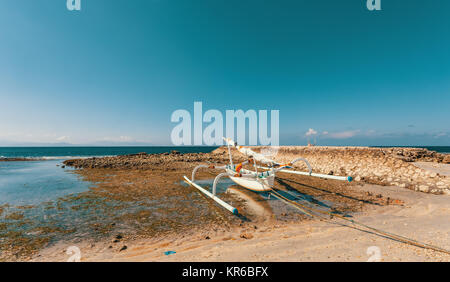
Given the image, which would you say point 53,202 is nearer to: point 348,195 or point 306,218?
point 306,218

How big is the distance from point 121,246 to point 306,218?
7332 millimetres

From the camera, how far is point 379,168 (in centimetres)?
1558

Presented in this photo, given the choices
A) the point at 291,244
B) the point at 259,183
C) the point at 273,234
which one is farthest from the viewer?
the point at 259,183

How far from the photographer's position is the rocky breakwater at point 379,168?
464 inches

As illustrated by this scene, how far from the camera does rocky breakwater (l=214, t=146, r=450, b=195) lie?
1179 centimetres

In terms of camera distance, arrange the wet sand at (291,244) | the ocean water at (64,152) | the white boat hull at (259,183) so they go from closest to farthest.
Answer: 1. the wet sand at (291,244)
2. the white boat hull at (259,183)
3. the ocean water at (64,152)

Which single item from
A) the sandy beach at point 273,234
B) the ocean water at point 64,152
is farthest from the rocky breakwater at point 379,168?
the ocean water at point 64,152

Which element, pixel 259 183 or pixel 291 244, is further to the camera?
pixel 259 183

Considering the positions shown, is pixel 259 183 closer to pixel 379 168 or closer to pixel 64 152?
pixel 379 168

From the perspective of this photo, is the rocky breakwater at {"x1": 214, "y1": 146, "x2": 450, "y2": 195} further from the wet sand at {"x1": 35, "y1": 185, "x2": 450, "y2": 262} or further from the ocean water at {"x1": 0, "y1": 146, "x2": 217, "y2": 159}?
the ocean water at {"x1": 0, "y1": 146, "x2": 217, "y2": 159}

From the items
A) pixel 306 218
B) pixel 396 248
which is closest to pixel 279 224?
pixel 306 218

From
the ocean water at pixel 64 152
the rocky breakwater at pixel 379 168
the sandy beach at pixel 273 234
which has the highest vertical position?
the rocky breakwater at pixel 379 168

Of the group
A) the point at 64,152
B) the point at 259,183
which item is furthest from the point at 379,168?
the point at 64,152

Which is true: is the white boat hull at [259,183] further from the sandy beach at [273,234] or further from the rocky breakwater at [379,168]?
the rocky breakwater at [379,168]
